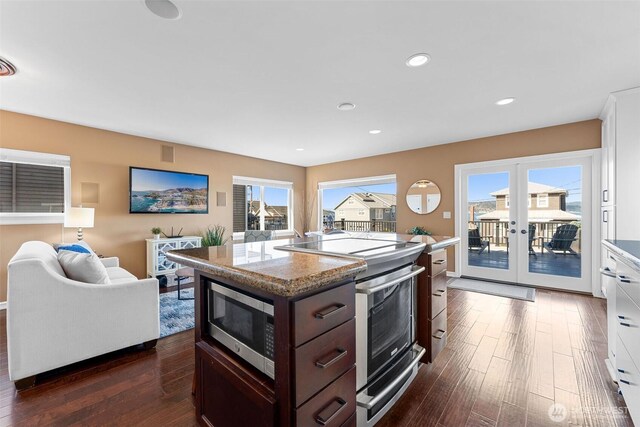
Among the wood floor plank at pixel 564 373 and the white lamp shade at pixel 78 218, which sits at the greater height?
the white lamp shade at pixel 78 218

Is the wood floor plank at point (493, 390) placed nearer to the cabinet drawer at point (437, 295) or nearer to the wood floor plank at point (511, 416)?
the wood floor plank at point (511, 416)

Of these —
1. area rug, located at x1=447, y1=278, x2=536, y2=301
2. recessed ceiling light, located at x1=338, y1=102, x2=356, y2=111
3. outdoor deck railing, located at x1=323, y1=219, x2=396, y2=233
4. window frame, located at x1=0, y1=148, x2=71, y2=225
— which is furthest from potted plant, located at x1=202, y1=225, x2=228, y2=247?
area rug, located at x1=447, y1=278, x2=536, y2=301

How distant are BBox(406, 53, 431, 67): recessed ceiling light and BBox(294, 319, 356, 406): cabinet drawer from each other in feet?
6.76

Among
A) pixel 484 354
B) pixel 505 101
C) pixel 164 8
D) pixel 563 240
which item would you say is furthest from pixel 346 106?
pixel 563 240

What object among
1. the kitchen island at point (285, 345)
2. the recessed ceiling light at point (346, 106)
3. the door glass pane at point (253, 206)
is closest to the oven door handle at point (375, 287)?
the kitchen island at point (285, 345)

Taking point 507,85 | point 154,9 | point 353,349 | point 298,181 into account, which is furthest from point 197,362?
point 298,181

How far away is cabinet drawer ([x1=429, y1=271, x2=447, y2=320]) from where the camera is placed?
1896mm

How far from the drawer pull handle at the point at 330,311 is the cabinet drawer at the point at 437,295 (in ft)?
3.52

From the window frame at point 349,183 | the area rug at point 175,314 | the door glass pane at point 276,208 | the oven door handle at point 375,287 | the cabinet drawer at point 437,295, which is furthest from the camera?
the door glass pane at point 276,208

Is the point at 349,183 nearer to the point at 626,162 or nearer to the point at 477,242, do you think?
the point at 477,242

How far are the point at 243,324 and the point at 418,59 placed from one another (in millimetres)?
2291

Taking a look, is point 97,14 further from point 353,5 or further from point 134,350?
point 134,350

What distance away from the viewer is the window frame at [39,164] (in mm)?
3229

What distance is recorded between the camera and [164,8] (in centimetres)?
162
